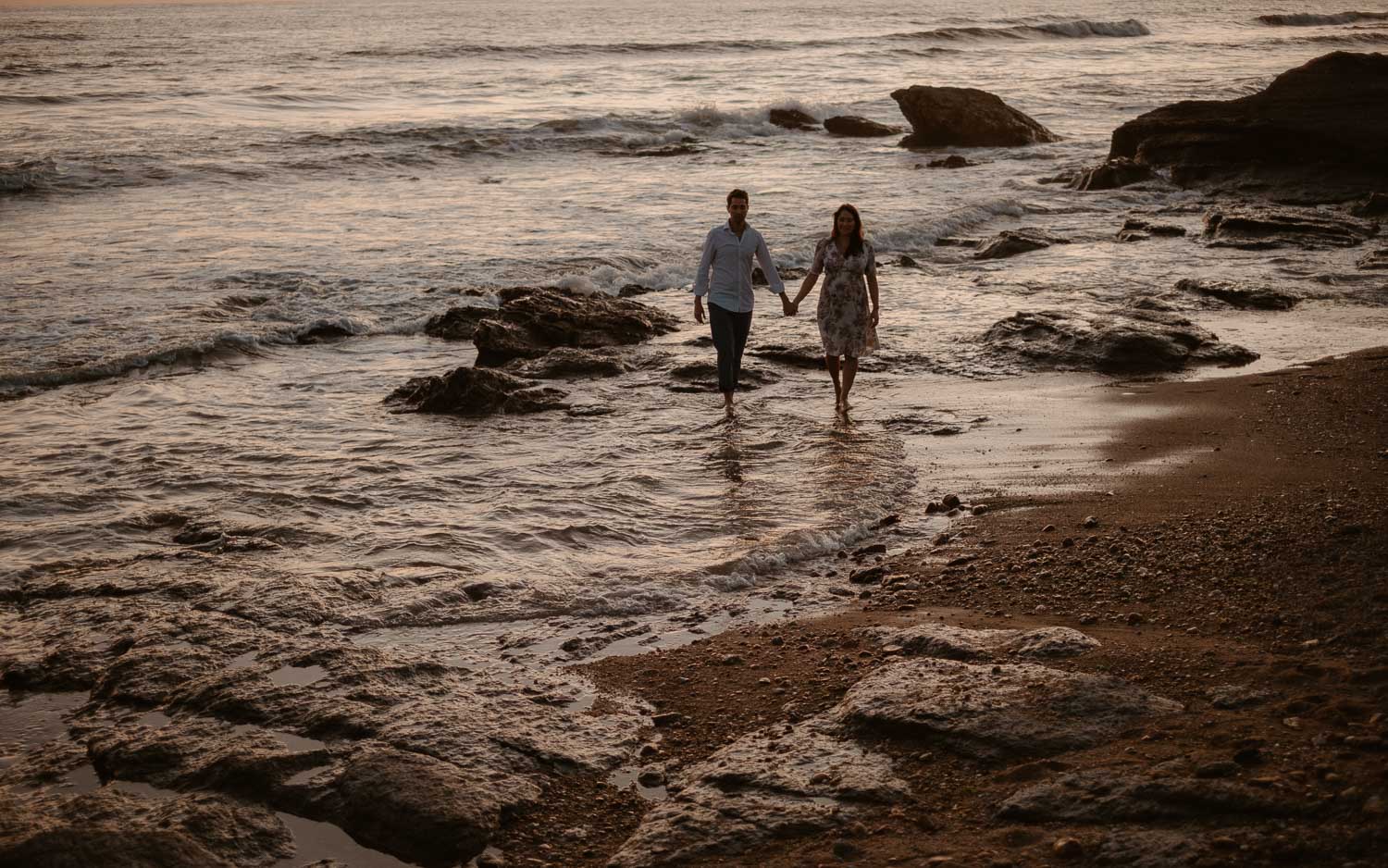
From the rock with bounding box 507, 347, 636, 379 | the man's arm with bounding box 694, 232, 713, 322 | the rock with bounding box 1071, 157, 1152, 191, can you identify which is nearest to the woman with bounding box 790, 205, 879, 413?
the man's arm with bounding box 694, 232, 713, 322

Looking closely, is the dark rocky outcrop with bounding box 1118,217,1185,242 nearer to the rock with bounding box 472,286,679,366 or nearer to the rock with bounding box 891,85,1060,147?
the rock with bounding box 472,286,679,366

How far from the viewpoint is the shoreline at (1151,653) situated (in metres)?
4.09

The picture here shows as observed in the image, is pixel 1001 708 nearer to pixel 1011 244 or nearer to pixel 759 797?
pixel 759 797

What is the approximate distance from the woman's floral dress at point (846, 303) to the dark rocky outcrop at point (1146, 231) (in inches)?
341

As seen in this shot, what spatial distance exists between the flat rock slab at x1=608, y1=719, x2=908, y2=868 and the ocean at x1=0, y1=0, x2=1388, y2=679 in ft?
4.89

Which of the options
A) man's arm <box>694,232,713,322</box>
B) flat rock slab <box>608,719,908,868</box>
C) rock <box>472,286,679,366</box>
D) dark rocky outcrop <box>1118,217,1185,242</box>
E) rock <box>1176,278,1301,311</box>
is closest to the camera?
flat rock slab <box>608,719,908,868</box>

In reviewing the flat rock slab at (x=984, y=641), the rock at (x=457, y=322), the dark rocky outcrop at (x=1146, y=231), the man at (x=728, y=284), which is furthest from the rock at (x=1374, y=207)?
the flat rock slab at (x=984, y=641)

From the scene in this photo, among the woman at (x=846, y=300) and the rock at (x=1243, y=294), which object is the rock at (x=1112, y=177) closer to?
the rock at (x=1243, y=294)

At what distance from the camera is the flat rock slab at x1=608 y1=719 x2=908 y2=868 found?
437cm

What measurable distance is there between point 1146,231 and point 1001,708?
1484 cm

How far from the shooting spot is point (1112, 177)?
75.2 ft

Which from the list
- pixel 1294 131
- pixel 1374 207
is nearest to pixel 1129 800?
pixel 1374 207

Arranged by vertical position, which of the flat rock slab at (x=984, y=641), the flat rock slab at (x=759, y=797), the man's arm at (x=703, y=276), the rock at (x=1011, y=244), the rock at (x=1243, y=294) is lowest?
the flat rock slab at (x=759, y=797)

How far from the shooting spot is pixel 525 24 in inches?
3123
